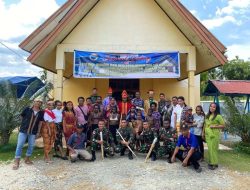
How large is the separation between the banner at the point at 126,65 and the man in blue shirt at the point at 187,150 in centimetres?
290

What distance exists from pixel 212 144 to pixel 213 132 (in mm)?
293

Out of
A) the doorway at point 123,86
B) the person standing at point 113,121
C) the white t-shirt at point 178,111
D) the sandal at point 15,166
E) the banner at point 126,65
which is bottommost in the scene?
the sandal at point 15,166

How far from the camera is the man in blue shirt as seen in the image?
7.79m

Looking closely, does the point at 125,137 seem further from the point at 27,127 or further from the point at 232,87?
the point at 232,87

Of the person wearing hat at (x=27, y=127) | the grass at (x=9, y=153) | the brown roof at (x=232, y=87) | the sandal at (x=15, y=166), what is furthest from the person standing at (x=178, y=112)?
the brown roof at (x=232, y=87)

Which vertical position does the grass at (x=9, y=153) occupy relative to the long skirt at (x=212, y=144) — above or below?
below

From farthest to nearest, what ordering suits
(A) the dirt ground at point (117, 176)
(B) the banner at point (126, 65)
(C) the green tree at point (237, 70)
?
(C) the green tree at point (237, 70) → (B) the banner at point (126, 65) → (A) the dirt ground at point (117, 176)

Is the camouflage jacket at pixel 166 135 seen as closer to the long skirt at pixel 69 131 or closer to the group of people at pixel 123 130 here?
the group of people at pixel 123 130

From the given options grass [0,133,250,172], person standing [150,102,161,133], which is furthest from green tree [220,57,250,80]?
person standing [150,102,161,133]

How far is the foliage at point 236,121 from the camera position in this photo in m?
11.5

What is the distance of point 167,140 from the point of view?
846 centimetres

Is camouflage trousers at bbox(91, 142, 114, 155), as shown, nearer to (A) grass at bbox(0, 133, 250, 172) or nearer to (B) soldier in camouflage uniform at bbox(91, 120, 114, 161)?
(B) soldier in camouflage uniform at bbox(91, 120, 114, 161)

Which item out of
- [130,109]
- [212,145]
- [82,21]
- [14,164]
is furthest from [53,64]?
[212,145]

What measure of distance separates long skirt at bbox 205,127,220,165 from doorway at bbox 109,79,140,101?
22.4 feet
